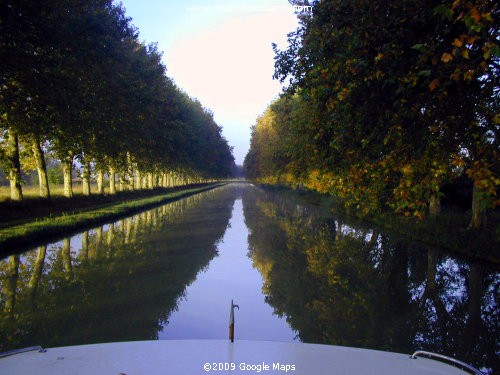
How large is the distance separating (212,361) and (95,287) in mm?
7088

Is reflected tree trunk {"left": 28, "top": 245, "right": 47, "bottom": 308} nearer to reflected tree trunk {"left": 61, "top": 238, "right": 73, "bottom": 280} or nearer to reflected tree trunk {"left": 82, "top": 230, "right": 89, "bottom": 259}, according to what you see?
reflected tree trunk {"left": 61, "top": 238, "right": 73, "bottom": 280}

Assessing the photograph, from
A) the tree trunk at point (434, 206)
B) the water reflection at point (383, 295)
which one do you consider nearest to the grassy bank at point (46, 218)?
the water reflection at point (383, 295)

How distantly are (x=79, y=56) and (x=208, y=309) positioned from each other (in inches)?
581

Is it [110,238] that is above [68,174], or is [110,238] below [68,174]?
below

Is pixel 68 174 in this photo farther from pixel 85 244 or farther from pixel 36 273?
pixel 36 273

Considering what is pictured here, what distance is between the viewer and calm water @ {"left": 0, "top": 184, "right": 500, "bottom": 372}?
20.8 feet

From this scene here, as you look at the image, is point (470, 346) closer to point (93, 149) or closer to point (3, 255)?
point (3, 255)

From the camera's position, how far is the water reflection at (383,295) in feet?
20.9

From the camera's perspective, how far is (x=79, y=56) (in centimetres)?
1781

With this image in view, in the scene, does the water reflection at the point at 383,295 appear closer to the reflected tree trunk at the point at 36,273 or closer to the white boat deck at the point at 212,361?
the white boat deck at the point at 212,361

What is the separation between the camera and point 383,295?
9.08m

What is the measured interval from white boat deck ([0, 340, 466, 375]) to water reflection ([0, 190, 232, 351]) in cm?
331

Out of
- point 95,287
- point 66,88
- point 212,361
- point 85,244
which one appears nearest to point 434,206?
point 85,244

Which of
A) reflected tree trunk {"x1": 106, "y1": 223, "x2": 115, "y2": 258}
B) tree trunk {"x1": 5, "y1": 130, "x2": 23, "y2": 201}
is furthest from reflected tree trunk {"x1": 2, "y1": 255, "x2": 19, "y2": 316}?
tree trunk {"x1": 5, "y1": 130, "x2": 23, "y2": 201}
